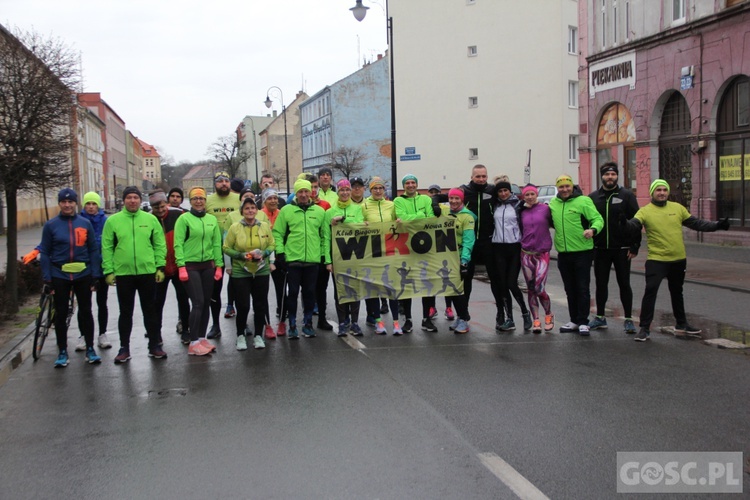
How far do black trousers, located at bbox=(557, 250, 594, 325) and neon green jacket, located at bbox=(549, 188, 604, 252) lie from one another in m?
0.11

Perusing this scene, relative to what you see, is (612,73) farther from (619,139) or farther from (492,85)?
(492,85)

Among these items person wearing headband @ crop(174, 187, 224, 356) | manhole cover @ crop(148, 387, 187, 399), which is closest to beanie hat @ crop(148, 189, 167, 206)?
person wearing headband @ crop(174, 187, 224, 356)

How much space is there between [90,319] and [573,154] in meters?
40.0

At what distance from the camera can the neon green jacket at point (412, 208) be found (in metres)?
9.61

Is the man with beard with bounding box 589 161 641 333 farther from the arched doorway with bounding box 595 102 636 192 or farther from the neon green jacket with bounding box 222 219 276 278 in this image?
the arched doorway with bounding box 595 102 636 192

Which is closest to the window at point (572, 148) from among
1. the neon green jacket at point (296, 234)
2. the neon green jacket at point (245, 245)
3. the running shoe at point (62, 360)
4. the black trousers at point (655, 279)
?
the black trousers at point (655, 279)

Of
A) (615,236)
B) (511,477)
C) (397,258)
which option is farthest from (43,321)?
(615,236)

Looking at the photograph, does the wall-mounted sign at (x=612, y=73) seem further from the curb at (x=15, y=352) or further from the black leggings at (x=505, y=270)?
the curb at (x=15, y=352)

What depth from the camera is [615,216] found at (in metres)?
8.84

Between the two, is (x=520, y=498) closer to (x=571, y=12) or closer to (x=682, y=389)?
(x=682, y=389)

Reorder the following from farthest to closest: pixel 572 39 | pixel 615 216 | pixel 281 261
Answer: pixel 572 39, pixel 281 261, pixel 615 216

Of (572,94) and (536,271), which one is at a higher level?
(572,94)

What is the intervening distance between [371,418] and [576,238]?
4.22 metres

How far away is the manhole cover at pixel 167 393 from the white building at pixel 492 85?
37.5 meters
